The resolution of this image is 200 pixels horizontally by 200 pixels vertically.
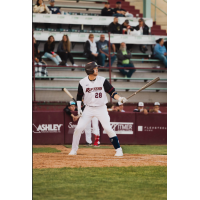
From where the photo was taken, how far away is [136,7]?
66.6ft

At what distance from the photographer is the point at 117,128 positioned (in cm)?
1296

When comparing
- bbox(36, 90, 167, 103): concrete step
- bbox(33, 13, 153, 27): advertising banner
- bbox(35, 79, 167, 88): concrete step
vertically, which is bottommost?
bbox(36, 90, 167, 103): concrete step

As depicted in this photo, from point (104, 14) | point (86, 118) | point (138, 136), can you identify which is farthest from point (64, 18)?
point (86, 118)

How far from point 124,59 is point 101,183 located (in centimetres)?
1032

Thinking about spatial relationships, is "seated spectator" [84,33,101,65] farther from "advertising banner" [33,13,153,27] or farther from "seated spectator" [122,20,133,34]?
"seated spectator" [122,20,133,34]

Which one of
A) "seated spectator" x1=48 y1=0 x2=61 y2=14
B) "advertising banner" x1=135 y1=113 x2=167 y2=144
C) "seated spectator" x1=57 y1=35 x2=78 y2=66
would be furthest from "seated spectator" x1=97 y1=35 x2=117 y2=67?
"advertising banner" x1=135 y1=113 x2=167 y2=144

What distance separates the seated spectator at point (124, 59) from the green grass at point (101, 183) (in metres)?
8.86

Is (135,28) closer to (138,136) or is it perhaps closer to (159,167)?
(138,136)

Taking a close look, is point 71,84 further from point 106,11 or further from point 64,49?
point 106,11

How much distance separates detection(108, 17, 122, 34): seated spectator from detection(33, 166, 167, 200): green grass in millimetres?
10881

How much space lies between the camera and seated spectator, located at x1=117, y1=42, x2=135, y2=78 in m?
15.4

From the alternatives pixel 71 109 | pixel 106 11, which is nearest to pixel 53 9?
pixel 106 11

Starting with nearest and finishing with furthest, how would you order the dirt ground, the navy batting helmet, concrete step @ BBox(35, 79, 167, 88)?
the dirt ground → the navy batting helmet → concrete step @ BBox(35, 79, 167, 88)
